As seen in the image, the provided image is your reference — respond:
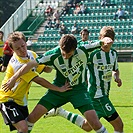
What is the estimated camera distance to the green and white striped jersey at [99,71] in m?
6.43

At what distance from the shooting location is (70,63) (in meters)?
5.88

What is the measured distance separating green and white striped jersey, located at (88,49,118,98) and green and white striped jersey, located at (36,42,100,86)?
1.57 ft

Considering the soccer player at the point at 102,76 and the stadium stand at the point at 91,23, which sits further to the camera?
the stadium stand at the point at 91,23

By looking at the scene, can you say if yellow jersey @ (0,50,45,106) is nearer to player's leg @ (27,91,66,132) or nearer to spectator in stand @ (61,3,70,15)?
player's leg @ (27,91,66,132)

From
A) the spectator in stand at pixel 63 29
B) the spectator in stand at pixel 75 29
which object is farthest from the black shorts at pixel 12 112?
the spectator in stand at pixel 63 29

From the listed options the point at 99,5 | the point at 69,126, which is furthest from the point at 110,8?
the point at 69,126

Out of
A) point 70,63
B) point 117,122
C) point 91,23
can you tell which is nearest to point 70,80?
point 70,63

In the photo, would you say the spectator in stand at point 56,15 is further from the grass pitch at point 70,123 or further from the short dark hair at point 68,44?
the short dark hair at point 68,44

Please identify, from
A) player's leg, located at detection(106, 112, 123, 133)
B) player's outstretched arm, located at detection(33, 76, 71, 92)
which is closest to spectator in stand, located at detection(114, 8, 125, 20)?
player's leg, located at detection(106, 112, 123, 133)

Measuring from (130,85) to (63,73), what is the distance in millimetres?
9181

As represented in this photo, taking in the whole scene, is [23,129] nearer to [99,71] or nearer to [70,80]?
[70,80]

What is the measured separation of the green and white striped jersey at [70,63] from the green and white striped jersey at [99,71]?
48cm

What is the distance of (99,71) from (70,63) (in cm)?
71

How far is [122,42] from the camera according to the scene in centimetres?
3062
